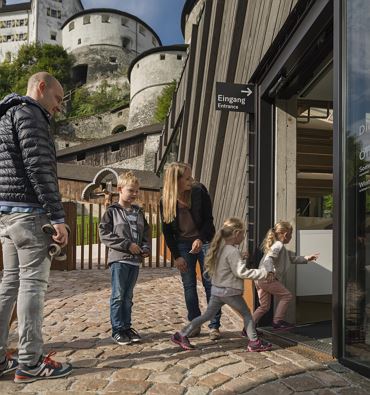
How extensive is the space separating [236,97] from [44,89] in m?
2.53

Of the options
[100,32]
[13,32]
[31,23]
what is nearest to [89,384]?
[100,32]

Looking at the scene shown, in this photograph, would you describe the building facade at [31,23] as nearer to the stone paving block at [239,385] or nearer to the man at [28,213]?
the man at [28,213]

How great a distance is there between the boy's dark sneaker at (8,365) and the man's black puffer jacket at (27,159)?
3.40 feet

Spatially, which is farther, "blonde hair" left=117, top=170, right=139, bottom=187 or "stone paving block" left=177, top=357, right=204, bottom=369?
"blonde hair" left=117, top=170, right=139, bottom=187

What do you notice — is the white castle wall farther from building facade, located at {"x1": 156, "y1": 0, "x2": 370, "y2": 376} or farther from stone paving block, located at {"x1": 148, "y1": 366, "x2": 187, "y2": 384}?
stone paving block, located at {"x1": 148, "y1": 366, "x2": 187, "y2": 384}

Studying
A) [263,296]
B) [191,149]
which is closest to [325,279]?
[263,296]

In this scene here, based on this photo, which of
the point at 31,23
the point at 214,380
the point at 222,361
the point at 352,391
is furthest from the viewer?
the point at 31,23

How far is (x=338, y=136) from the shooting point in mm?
3221

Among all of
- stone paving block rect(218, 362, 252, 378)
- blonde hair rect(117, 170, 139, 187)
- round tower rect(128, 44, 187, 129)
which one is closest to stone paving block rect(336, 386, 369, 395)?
stone paving block rect(218, 362, 252, 378)

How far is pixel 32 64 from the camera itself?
6081cm

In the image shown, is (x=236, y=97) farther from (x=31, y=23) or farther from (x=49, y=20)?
(x=31, y=23)

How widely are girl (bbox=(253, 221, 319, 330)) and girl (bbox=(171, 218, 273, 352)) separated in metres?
0.60

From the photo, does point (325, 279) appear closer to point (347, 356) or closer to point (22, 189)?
point (347, 356)

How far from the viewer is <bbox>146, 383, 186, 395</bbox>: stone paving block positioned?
2.72 meters
